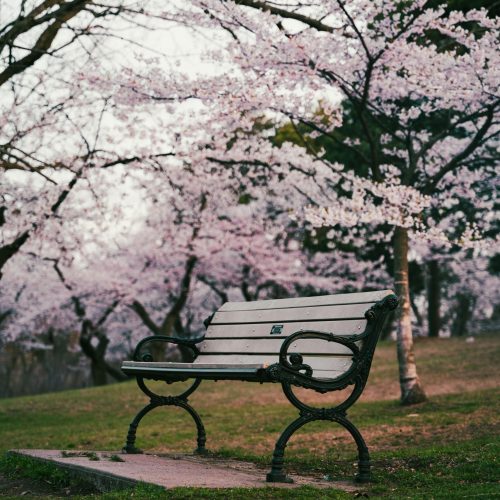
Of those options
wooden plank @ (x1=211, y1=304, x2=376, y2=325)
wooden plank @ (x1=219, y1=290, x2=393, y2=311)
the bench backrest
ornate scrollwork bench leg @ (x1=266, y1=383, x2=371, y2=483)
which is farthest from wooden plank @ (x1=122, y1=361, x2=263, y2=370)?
wooden plank @ (x1=219, y1=290, x2=393, y2=311)

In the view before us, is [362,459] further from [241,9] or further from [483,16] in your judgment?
[483,16]

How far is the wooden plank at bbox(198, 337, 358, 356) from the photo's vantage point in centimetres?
479

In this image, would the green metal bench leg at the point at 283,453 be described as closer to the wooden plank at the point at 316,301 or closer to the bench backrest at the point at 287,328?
the bench backrest at the point at 287,328

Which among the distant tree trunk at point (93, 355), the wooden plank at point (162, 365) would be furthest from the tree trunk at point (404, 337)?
the distant tree trunk at point (93, 355)

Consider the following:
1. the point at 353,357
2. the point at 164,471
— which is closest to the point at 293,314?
the point at 353,357

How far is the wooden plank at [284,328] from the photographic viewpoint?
466 centimetres

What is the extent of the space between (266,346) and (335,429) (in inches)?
154

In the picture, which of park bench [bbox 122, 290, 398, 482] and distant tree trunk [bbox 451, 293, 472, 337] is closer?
park bench [bbox 122, 290, 398, 482]

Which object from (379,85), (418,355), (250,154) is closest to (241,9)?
(379,85)

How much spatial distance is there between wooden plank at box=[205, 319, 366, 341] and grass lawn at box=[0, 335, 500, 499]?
0.99 metres

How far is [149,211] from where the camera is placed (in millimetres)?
23453

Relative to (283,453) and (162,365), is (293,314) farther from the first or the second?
(283,453)

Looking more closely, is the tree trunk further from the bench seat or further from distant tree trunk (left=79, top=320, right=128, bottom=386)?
distant tree trunk (left=79, top=320, right=128, bottom=386)

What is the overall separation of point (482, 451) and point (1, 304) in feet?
85.4
